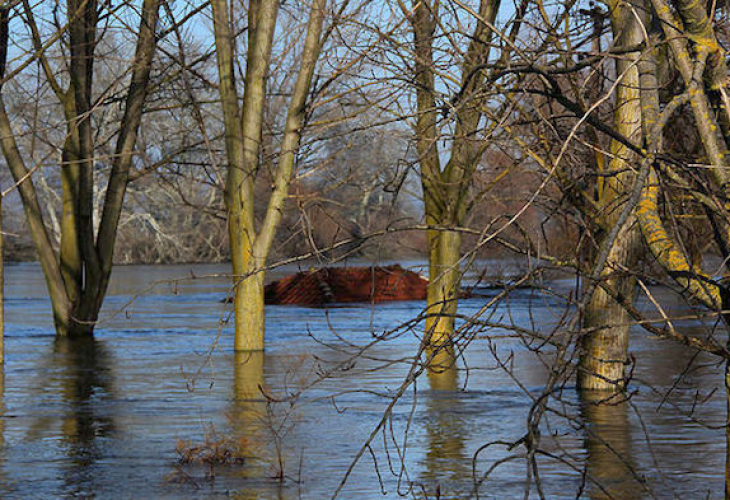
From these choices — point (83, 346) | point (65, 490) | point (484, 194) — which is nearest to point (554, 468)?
point (65, 490)

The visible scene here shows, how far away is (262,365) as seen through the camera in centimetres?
1620

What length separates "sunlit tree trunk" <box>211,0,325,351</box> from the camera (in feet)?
54.9

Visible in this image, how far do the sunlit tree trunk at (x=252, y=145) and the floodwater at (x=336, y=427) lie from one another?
0.82 m

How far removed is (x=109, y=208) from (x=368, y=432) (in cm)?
1177

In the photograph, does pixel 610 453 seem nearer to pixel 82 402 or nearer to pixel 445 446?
pixel 445 446

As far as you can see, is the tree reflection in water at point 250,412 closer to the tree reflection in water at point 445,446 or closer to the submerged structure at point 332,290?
the tree reflection in water at point 445,446

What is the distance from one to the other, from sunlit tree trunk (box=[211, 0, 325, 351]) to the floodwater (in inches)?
32.1

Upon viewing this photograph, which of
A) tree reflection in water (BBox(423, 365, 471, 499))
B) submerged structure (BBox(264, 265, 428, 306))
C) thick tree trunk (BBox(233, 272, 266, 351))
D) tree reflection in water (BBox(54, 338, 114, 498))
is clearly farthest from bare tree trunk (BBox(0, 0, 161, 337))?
submerged structure (BBox(264, 265, 428, 306))

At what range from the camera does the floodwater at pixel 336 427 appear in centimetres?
756

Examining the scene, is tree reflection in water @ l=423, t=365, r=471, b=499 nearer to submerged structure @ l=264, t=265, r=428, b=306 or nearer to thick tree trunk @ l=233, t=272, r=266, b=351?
thick tree trunk @ l=233, t=272, r=266, b=351

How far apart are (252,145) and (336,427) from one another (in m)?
7.35

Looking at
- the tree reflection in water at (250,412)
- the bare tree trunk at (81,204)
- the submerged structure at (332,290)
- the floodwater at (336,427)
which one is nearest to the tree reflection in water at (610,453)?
the floodwater at (336,427)

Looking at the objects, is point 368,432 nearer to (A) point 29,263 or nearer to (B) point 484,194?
(B) point 484,194

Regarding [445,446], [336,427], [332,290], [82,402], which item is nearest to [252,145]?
[82,402]
